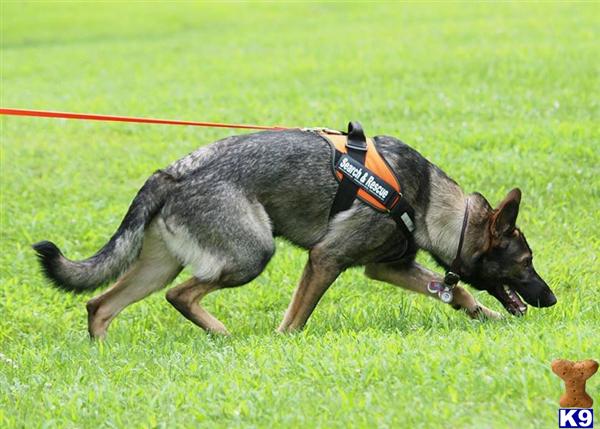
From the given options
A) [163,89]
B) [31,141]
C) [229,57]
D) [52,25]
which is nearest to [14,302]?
[31,141]

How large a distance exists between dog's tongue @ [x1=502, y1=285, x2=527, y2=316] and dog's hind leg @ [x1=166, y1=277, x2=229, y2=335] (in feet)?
5.54

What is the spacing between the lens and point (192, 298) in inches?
244

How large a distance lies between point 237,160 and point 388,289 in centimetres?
187

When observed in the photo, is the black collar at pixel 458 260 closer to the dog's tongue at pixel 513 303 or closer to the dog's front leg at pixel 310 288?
the dog's tongue at pixel 513 303

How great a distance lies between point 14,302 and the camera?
7.43 m

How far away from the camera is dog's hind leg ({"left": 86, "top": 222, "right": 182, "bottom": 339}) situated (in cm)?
640

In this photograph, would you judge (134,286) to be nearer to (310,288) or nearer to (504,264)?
(310,288)

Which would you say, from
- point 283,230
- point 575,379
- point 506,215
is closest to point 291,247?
point 283,230

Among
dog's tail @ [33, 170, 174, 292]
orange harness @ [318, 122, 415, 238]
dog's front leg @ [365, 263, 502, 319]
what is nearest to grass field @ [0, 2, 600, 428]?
dog's front leg @ [365, 263, 502, 319]

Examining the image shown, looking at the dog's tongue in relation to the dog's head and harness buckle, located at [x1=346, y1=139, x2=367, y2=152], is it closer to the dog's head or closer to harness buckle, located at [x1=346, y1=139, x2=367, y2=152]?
the dog's head

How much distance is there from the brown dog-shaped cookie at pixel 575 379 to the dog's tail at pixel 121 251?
2943 mm

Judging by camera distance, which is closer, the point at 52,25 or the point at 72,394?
the point at 72,394

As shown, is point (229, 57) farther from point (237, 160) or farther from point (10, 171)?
point (237, 160)

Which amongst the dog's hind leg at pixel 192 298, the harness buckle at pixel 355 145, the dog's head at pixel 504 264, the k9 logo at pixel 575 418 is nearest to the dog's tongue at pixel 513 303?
the dog's head at pixel 504 264
